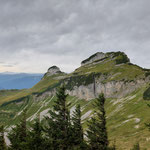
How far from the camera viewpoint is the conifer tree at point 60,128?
2011 cm

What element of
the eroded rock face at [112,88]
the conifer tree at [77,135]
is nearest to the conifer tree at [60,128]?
the conifer tree at [77,135]

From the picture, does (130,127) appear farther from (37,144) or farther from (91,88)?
(91,88)

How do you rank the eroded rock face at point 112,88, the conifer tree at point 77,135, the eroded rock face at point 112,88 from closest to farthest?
the conifer tree at point 77,135 < the eroded rock face at point 112,88 < the eroded rock face at point 112,88

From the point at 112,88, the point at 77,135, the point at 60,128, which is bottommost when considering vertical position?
the point at 77,135

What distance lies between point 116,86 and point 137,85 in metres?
26.5

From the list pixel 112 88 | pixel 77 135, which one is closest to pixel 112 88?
pixel 112 88

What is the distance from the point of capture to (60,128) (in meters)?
21.2

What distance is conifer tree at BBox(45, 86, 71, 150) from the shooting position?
66.0 ft

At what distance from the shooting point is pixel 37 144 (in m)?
18.7

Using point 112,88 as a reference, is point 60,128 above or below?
below

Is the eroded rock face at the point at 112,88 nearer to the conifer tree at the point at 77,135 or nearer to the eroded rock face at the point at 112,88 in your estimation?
the eroded rock face at the point at 112,88

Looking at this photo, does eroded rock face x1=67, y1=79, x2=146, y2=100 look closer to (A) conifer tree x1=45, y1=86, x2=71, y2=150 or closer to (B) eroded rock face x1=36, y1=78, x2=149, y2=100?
(B) eroded rock face x1=36, y1=78, x2=149, y2=100

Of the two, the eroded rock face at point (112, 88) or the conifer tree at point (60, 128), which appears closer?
the conifer tree at point (60, 128)

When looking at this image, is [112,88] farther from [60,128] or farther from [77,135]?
[60,128]
